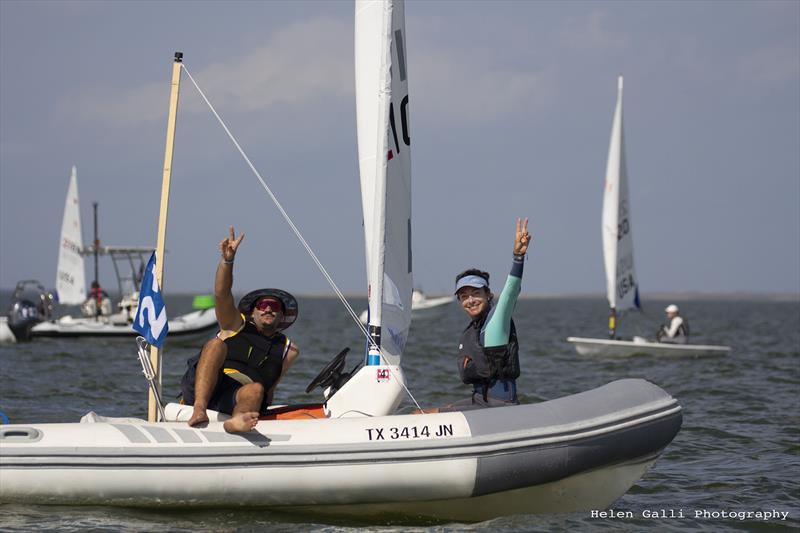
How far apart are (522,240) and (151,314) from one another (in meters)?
2.90

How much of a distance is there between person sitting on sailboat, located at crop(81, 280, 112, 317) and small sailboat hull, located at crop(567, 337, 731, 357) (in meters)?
13.8

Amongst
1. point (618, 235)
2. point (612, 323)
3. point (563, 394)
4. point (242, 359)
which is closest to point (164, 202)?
point (242, 359)

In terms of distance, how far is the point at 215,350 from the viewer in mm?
7309

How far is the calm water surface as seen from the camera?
23.9 feet

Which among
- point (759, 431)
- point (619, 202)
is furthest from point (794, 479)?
point (619, 202)

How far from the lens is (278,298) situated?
754 centimetres

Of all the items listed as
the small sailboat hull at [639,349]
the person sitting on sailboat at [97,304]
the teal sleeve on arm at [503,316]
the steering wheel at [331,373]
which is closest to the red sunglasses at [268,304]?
the steering wheel at [331,373]

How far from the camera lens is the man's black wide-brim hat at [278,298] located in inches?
297

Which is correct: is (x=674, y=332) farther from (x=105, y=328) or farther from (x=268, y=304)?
(x=268, y=304)

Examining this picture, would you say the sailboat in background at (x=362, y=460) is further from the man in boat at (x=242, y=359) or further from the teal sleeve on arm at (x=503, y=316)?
the teal sleeve on arm at (x=503, y=316)

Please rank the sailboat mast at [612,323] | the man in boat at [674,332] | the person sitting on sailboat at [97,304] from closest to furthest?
the man in boat at [674,332], the sailboat mast at [612,323], the person sitting on sailboat at [97,304]

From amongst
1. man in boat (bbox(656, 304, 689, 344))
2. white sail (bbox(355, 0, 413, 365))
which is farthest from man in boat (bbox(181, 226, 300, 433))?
man in boat (bbox(656, 304, 689, 344))

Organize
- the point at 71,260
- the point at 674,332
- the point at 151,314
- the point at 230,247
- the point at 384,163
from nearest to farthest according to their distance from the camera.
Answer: the point at 230,247
the point at 151,314
the point at 384,163
the point at 674,332
the point at 71,260

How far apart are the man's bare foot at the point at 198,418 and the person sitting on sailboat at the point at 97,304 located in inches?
929
